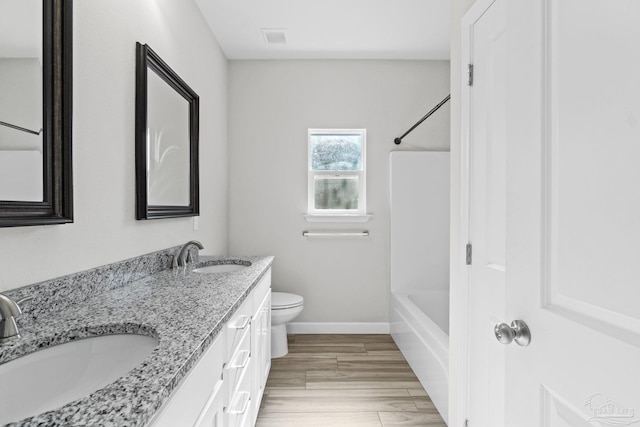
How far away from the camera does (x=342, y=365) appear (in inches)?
106

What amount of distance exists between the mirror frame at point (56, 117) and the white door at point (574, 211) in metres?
1.26

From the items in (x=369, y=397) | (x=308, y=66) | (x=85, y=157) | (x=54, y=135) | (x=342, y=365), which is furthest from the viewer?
(x=308, y=66)

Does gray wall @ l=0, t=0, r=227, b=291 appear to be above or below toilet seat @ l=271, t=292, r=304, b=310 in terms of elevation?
above

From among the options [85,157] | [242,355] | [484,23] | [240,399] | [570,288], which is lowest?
[240,399]

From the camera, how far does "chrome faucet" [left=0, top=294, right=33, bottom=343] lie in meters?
0.80

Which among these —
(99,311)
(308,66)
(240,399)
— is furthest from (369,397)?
(308,66)

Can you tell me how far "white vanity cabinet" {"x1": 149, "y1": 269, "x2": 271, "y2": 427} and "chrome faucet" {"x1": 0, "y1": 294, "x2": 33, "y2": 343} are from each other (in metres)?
0.41

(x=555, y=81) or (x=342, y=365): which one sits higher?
(x=555, y=81)

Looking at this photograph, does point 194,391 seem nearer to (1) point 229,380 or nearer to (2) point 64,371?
(2) point 64,371

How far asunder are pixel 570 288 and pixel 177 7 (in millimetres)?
2359

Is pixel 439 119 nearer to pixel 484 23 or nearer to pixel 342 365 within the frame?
pixel 484 23

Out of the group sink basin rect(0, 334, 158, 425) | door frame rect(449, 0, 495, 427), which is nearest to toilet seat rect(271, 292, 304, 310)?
door frame rect(449, 0, 495, 427)

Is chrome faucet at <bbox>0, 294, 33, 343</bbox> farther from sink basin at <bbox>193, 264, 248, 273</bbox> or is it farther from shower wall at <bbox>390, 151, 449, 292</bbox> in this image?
shower wall at <bbox>390, 151, 449, 292</bbox>

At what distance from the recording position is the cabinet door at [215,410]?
95 centimetres
